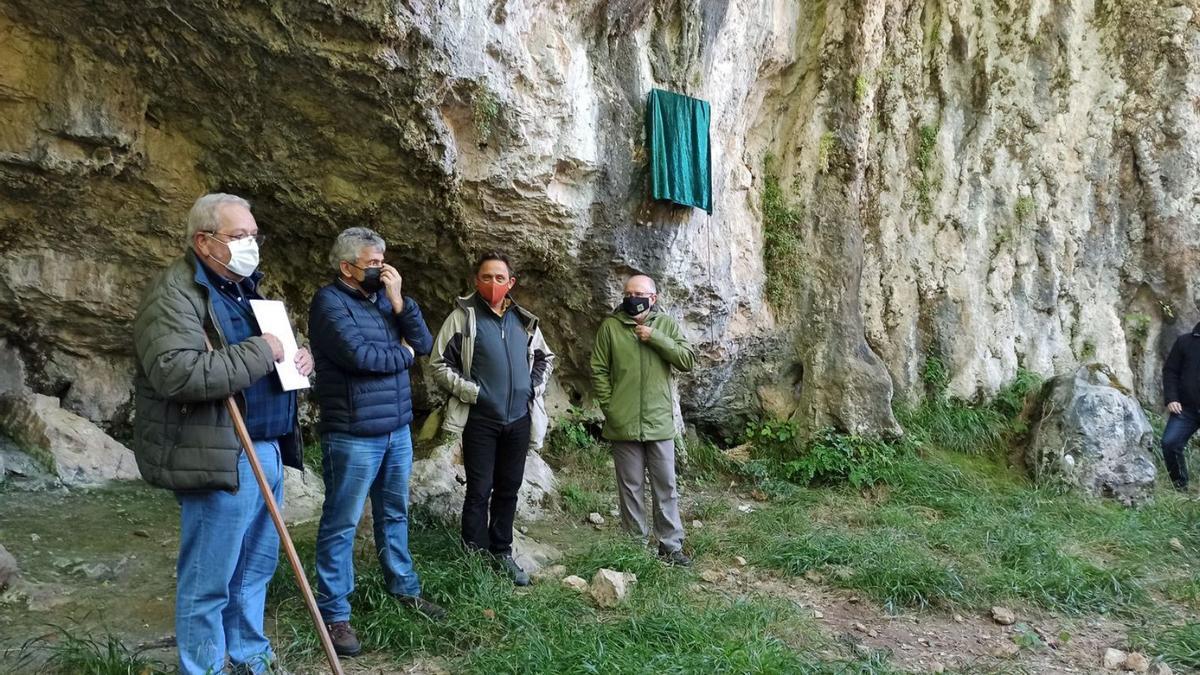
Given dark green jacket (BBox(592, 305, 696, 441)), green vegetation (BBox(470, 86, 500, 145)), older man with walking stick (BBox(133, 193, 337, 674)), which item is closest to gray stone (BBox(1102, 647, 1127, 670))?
dark green jacket (BBox(592, 305, 696, 441))

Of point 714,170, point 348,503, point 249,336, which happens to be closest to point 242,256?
point 249,336

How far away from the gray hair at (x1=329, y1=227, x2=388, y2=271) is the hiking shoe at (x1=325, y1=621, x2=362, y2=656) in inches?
63.5

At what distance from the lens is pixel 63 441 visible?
5.42m

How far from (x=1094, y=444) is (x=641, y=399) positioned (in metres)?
4.72

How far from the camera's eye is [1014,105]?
8.84m

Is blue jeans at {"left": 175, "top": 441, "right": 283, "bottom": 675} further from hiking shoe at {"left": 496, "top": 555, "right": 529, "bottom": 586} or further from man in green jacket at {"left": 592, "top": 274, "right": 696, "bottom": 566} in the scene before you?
man in green jacket at {"left": 592, "top": 274, "right": 696, "bottom": 566}

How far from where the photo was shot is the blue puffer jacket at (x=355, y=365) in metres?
3.28

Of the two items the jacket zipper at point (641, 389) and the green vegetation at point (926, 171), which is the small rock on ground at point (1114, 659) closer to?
the jacket zipper at point (641, 389)

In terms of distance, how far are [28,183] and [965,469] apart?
323 inches

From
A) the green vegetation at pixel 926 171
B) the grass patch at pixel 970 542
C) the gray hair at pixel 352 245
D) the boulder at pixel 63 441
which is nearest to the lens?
the gray hair at pixel 352 245

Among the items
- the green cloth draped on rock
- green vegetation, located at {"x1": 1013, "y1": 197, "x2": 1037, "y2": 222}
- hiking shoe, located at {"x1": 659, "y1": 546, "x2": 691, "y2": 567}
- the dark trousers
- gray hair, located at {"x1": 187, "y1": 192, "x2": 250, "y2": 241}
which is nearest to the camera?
gray hair, located at {"x1": 187, "y1": 192, "x2": 250, "y2": 241}

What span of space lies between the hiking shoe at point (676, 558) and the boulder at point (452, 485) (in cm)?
139

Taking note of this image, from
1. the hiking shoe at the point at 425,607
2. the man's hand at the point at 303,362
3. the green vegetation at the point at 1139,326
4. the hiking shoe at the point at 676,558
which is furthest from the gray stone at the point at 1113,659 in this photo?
the green vegetation at the point at 1139,326

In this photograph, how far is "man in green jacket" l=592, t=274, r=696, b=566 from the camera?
478cm
